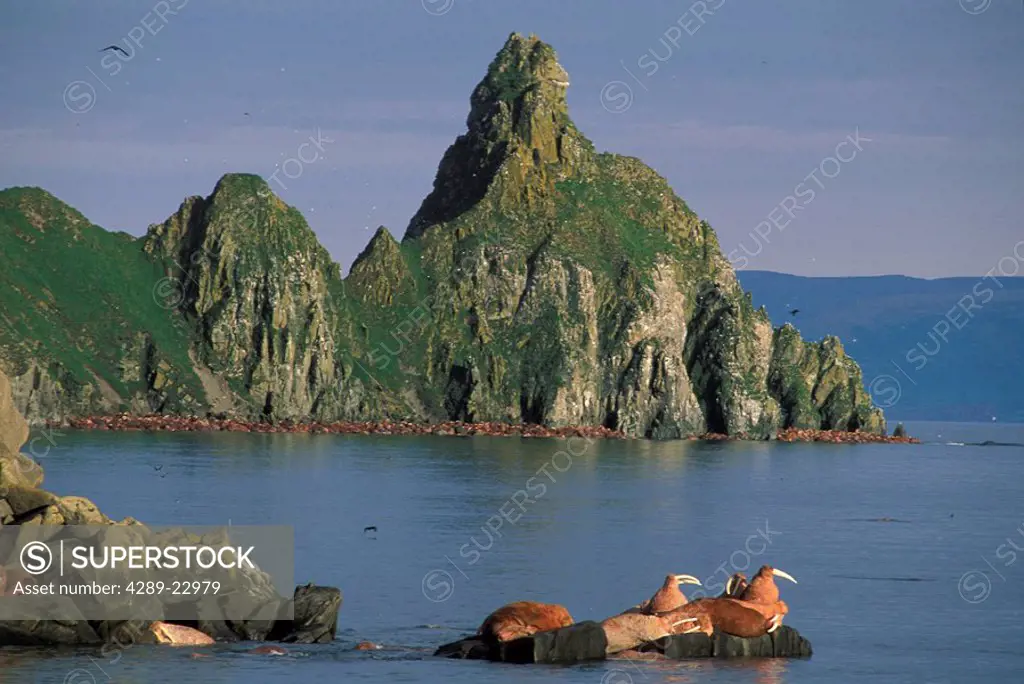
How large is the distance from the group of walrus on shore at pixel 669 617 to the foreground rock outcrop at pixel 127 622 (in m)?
5.65

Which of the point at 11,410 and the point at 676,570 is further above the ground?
the point at 11,410

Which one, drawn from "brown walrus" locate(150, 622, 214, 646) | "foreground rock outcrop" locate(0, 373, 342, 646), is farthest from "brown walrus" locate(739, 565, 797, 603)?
"brown walrus" locate(150, 622, 214, 646)

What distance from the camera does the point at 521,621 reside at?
48.5 meters

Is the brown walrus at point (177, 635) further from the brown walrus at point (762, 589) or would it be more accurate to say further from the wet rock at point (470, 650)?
the brown walrus at point (762, 589)

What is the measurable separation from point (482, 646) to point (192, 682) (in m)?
9.07

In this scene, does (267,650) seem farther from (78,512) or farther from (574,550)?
(574,550)

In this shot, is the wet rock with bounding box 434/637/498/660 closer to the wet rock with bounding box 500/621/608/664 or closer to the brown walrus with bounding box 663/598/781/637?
the wet rock with bounding box 500/621/608/664

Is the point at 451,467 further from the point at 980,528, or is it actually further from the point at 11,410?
the point at 11,410

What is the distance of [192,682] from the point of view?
42812 millimetres

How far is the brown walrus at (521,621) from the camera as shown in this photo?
158ft

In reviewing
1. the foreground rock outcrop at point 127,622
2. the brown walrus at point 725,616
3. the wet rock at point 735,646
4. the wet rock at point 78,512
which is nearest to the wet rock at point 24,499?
the foreground rock outcrop at point 127,622

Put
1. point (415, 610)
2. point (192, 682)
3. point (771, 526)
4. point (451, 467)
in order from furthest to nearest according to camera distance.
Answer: point (451, 467) < point (771, 526) < point (415, 610) < point (192, 682)

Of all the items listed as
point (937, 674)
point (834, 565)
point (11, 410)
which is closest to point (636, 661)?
point (937, 674)

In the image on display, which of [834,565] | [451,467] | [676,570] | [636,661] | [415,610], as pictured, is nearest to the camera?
[636,661]
